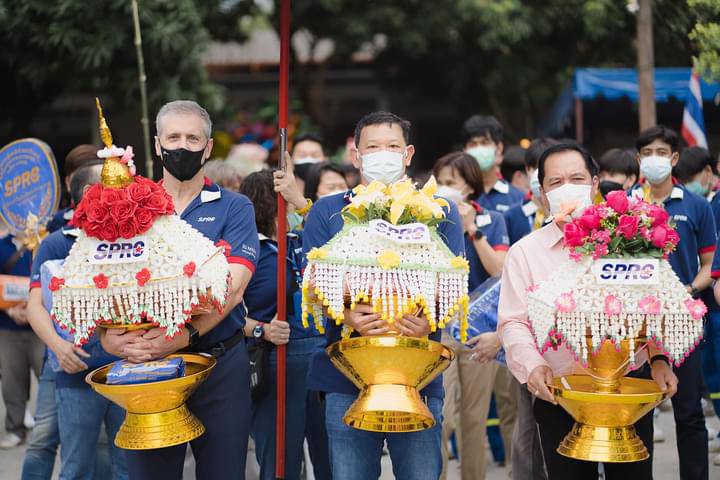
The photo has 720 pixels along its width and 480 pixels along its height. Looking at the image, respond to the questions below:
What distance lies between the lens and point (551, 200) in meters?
3.93

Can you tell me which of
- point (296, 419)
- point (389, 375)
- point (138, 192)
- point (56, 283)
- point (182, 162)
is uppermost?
point (182, 162)

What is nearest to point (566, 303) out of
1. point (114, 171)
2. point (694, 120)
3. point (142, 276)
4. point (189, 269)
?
point (189, 269)

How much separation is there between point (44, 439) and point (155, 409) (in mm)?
1849

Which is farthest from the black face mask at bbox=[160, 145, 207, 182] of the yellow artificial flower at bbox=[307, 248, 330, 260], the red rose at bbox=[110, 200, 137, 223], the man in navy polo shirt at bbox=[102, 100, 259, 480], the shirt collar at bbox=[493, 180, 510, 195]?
the shirt collar at bbox=[493, 180, 510, 195]

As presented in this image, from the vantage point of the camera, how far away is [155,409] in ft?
11.7

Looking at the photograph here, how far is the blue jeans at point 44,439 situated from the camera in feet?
16.6

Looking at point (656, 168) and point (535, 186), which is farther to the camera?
point (656, 168)

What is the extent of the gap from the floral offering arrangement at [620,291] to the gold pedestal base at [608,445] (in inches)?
10.7

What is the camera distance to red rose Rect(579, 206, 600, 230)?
338 centimetres

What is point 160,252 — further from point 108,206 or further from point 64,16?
point 64,16

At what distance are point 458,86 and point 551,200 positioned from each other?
1143 centimetres

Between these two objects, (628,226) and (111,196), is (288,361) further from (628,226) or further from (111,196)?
(628,226)

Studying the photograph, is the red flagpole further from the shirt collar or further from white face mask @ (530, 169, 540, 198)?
the shirt collar

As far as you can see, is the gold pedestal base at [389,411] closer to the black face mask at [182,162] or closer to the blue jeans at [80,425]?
the black face mask at [182,162]
